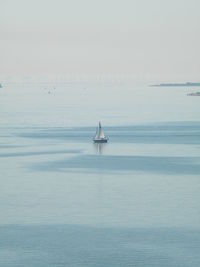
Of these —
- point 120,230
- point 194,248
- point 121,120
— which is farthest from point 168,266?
point 121,120

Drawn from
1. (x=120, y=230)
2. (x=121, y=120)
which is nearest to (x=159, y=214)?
(x=120, y=230)

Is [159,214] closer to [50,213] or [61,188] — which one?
[50,213]

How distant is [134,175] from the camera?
38531mm

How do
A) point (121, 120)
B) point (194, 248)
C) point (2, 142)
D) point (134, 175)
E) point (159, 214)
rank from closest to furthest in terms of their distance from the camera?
point (194, 248), point (159, 214), point (134, 175), point (2, 142), point (121, 120)

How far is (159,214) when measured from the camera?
92.4 feet

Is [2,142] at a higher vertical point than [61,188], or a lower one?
higher

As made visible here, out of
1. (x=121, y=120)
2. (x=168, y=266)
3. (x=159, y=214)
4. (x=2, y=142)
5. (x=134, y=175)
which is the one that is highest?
(x=121, y=120)

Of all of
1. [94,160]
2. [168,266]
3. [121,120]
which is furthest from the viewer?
[121,120]

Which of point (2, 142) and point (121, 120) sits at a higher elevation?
point (121, 120)

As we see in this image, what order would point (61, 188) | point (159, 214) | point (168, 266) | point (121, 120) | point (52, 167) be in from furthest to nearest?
point (121, 120) < point (52, 167) < point (61, 188) < point (159, 214) < point (168, 266)

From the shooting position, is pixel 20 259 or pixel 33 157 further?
pixel 33 157

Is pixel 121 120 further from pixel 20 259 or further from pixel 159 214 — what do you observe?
pixel 20 259

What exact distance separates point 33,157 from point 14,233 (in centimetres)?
2232

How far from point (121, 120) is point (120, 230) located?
190ft
